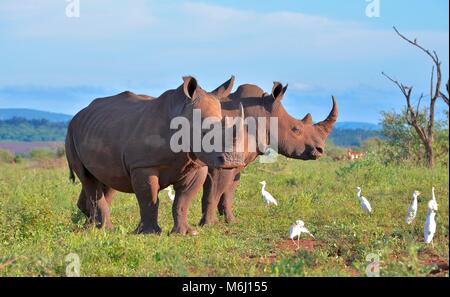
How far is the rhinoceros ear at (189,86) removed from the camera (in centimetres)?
914

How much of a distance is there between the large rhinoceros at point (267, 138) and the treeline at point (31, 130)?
6113 cm

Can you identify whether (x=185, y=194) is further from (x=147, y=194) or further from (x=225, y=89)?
(x=225, y=89)

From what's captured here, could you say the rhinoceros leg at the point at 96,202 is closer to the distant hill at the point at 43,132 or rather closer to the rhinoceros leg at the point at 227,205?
the rhinoceros leg at the point at 227,205

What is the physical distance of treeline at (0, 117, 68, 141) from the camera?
7338 cm

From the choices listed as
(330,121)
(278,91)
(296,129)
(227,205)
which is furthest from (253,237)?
(330,121)

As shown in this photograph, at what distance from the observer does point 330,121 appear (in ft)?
38.6

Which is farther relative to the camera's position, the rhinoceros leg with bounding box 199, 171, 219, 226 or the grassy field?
the rhinoceros leg with bounding box 199, 171, 219, 226

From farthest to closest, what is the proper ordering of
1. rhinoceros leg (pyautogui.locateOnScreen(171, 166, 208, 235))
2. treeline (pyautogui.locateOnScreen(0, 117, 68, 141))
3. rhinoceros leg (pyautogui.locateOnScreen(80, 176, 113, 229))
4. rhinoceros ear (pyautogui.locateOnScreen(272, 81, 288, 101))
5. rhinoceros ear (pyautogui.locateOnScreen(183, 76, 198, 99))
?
treeline (pyautogui.locateOnScreen(0, 117, 68, 141)) → rhinoceros ear (pyautogui.locateOnScreen(272, 81, 288, 101)) → rhinoceros leg (pyautogui.locateOnScreen(80, 176, 113, 229)) → rhinoceros leg (pyautogui.locateOnScreen(171, 166, 208, 235)) → rhinoceros ear (pyautogui.locateOnScreen(183, 76, 198, 99))

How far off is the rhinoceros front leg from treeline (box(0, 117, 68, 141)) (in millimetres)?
62685

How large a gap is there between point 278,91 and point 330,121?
100 cm

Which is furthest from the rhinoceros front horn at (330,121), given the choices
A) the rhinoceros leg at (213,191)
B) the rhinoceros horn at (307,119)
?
the rhinoceros leg at (213,191)

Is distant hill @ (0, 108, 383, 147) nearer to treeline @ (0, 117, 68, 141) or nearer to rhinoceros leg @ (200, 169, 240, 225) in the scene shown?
treeline @ (0, 117, 68, 141)

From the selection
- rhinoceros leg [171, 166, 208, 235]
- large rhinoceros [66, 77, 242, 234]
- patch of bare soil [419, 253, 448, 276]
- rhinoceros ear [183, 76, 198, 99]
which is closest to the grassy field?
patch of bare soil [419, 253, 448, 276]
